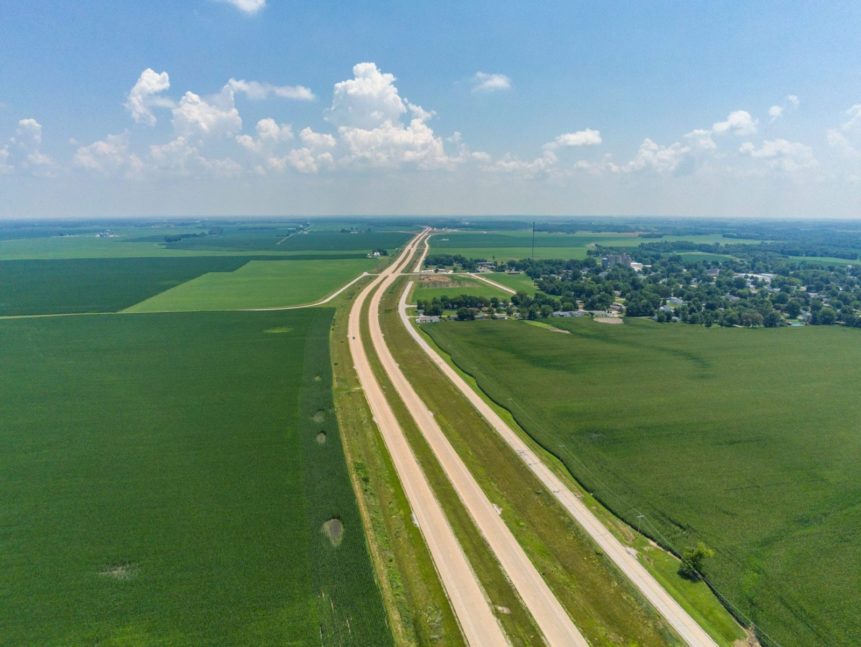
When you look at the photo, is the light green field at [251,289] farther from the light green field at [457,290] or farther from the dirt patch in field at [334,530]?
the dirt patch in field at [334,530]

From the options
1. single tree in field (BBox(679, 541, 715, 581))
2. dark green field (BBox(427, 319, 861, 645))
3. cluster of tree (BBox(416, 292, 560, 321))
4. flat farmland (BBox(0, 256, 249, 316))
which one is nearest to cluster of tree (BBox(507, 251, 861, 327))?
cluster of tree (BBox(416, 292, 560, 321))

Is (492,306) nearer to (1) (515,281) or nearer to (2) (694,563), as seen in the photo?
(1) (515,281)

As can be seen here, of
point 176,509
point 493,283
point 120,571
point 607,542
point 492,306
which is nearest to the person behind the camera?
point 120,571

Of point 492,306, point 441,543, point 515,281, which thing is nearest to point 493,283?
point 515,281

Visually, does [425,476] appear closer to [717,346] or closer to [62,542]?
[62,542]

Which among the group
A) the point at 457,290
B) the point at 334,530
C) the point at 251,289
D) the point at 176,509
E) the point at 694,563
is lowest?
the point at 694,563

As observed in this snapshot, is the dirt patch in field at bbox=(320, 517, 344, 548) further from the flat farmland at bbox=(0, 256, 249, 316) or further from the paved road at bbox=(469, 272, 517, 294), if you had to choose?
the paved road at bbox=(469, 272, 517, 294)

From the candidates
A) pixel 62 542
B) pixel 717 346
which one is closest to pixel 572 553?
pixel 62 542
